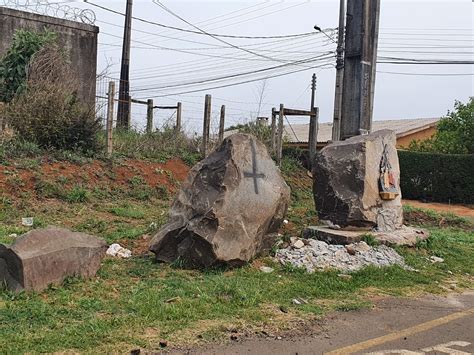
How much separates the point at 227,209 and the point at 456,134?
25704mm

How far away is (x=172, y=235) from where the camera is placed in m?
6.77

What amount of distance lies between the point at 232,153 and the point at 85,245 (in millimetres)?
2269

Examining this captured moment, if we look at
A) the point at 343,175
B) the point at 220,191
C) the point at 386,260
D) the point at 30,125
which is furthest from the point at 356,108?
the point at 30,125

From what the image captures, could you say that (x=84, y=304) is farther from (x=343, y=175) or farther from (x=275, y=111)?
(x=275, y=111)

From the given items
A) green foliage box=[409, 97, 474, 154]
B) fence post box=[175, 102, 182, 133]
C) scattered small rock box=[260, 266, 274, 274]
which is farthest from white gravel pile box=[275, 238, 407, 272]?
green foliage box=[409, 97, 474, 154]

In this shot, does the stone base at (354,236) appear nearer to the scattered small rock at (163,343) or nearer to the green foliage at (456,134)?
the scattered small rock at (163,343)

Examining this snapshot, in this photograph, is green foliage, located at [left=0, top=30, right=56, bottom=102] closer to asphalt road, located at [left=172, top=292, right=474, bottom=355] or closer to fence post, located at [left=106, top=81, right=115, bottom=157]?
fence post, located at [left=106, top=81, right=115, bottom=157]

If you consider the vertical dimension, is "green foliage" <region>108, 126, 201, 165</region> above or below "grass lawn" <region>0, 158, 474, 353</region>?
above

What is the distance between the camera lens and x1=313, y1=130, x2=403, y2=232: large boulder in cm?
842

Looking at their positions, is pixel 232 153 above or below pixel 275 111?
below

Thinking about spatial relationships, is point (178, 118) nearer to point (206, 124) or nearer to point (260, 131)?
point (206, 124)

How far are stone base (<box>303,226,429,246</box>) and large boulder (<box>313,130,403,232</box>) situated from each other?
18cm

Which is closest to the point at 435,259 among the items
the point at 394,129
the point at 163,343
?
the point at 163,343

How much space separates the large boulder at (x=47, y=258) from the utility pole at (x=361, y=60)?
5.83 m
